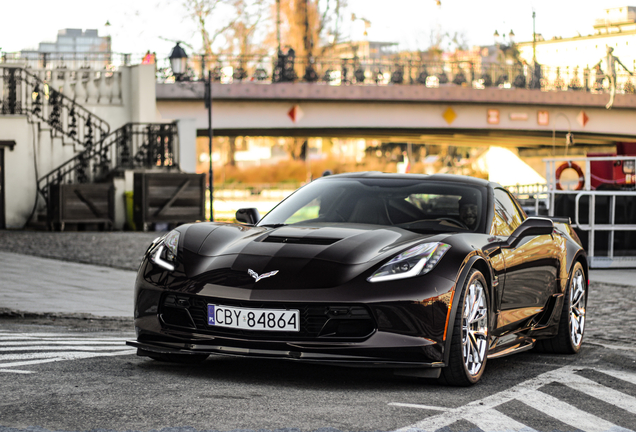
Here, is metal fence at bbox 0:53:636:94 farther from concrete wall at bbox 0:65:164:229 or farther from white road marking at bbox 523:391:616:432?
white road marking at bbox 523:391:616:432

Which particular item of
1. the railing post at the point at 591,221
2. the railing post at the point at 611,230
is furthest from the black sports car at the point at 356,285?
the railing post at the point at 611,230

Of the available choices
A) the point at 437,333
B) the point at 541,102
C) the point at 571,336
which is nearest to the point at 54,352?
the point at 437,333

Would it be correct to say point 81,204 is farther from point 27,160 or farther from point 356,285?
point 356,285

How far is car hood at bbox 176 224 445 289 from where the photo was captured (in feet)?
17.3

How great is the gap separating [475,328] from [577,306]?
2162 mm

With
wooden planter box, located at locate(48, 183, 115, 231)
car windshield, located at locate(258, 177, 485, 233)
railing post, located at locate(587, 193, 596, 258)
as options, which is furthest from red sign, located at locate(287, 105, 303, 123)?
car windshield, located at locate(258, 177, 485, 233)

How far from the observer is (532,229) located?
6492 mm

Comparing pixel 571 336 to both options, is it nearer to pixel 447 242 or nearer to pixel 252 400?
pixel 447 242

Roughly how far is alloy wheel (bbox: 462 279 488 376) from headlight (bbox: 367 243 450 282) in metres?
0.29

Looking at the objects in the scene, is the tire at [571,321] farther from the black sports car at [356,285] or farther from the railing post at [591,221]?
the railing post at [591,221]

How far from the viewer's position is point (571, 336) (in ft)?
23.9

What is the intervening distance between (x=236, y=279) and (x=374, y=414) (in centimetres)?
115

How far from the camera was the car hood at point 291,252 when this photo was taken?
526cm

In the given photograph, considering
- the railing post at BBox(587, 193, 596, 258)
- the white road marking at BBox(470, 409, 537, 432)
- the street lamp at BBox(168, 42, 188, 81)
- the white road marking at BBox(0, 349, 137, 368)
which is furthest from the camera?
the street lamp at BBox(168, 42, 188, 81)
